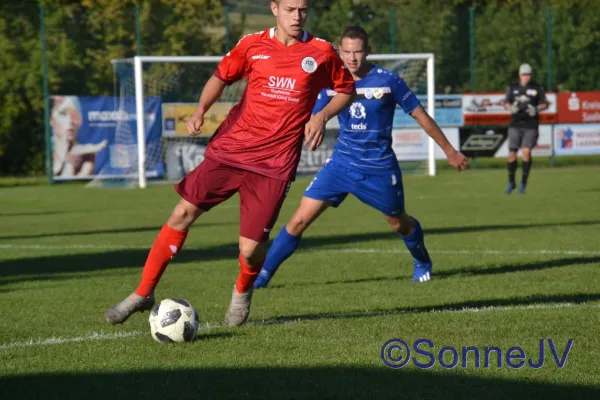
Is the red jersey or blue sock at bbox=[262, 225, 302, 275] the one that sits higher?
the red jersey

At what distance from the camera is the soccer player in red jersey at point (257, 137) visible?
6359 mm

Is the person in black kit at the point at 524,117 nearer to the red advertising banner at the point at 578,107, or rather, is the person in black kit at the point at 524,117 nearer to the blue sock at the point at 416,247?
the red advertising banner at the point at 578,107

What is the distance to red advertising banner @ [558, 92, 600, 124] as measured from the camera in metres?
30.0

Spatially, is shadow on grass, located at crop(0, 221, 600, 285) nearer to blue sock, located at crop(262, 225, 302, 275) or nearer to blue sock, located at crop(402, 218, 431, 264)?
blue sock, located at crop(402, 218, 431, 264)

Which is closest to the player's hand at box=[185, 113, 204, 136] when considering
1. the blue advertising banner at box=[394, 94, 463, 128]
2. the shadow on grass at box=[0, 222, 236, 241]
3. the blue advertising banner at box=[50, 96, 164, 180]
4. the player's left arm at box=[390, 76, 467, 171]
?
the player's left arm at box=[390, 76, 467, 171]

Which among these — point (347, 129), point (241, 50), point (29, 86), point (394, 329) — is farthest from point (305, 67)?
point (29, 86)

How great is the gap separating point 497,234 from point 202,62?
49.5 feet

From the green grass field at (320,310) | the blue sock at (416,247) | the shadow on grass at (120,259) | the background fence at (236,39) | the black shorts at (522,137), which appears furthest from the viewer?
the background fence at (236,39)

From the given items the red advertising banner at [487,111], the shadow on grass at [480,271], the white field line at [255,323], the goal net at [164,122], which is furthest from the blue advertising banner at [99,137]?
the white field line at [255,323]

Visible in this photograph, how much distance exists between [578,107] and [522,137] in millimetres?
10519

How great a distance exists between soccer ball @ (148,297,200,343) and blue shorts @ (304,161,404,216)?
9.53 ft

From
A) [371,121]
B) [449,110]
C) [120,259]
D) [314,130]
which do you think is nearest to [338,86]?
[314,130]

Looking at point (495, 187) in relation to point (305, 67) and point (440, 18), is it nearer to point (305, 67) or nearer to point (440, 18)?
point (440, 18)

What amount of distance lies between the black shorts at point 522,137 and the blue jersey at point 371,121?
11746 mm
